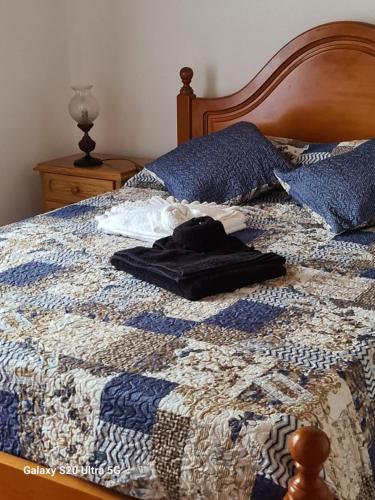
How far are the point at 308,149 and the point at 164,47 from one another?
1028mm

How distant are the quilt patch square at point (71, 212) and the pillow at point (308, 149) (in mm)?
813

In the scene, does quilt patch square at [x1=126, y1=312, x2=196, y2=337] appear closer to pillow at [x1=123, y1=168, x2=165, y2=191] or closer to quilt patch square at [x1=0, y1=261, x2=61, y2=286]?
quilt patch square at [x1=0, y1=261, x2=61, y2=286]

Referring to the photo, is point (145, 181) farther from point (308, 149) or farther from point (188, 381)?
point (188, 381)

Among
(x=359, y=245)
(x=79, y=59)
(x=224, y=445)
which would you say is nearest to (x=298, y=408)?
(x=224, y=445)

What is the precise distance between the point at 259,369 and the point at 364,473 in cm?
29

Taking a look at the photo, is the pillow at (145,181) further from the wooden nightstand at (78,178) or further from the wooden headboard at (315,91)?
the wooden headboard at (315,91)

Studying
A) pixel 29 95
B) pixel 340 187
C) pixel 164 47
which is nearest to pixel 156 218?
pixel 340 187

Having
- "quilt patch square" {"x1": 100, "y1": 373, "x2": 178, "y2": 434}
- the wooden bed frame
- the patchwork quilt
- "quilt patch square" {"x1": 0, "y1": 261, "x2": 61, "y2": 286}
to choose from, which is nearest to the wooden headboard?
the wooden bed frame

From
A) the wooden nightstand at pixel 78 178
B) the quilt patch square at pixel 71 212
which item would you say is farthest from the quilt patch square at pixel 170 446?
the wooden nightstand at pixel 78 178

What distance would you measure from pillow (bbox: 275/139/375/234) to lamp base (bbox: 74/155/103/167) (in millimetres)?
1132

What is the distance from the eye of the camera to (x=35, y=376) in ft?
5.45

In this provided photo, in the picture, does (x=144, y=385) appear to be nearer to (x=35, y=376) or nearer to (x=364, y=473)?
(x=35, y=376)

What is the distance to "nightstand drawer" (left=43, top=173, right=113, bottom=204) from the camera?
3600mm

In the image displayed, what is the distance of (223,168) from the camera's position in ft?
9.87
